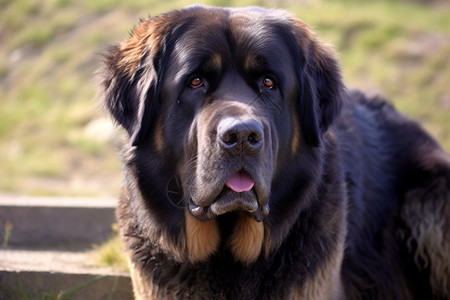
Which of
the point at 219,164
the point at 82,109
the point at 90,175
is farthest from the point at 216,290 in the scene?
the point at 82,109

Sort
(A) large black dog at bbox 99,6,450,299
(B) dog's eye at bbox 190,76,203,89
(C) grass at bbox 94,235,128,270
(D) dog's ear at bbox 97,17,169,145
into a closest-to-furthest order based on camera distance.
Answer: (A) large black dog at bbox 99,6,450,299
(B) dog's eye at bbox 190,76,203,89
(D) dog's ear at bbox 97,17,169,145
(C) grass at bbox 94,235,128,270

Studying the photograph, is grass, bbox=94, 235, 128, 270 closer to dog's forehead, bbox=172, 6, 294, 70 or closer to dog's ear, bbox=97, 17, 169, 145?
dog's ear, bbox=97, 17, 169, 145

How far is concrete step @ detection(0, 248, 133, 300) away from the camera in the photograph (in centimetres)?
368

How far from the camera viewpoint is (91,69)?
37.3 feet

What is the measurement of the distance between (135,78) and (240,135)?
0.94 metres

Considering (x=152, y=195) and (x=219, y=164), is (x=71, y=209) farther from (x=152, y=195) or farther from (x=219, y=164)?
(x=219, y=164)

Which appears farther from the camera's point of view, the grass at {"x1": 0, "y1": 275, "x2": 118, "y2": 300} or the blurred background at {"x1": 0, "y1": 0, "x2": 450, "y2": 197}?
the blurred background at {"x1": 0, "y1": 0, "x2": 450, "y2": 197}

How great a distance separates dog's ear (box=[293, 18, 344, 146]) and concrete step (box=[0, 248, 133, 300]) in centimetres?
153

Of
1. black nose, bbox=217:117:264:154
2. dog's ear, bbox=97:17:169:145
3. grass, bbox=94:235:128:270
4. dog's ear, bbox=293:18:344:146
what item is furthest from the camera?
grass, bbox=94:235:128:270

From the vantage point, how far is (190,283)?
3189 mm

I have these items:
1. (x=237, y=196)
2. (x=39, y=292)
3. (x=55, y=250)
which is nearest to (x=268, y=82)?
(x=237, y=196)

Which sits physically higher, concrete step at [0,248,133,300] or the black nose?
the black nose

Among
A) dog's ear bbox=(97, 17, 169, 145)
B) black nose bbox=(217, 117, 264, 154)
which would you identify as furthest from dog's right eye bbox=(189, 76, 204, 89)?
black nose bbox=(217, 117, 264, 154)

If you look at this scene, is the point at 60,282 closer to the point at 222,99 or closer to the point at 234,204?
the point at 234,204
